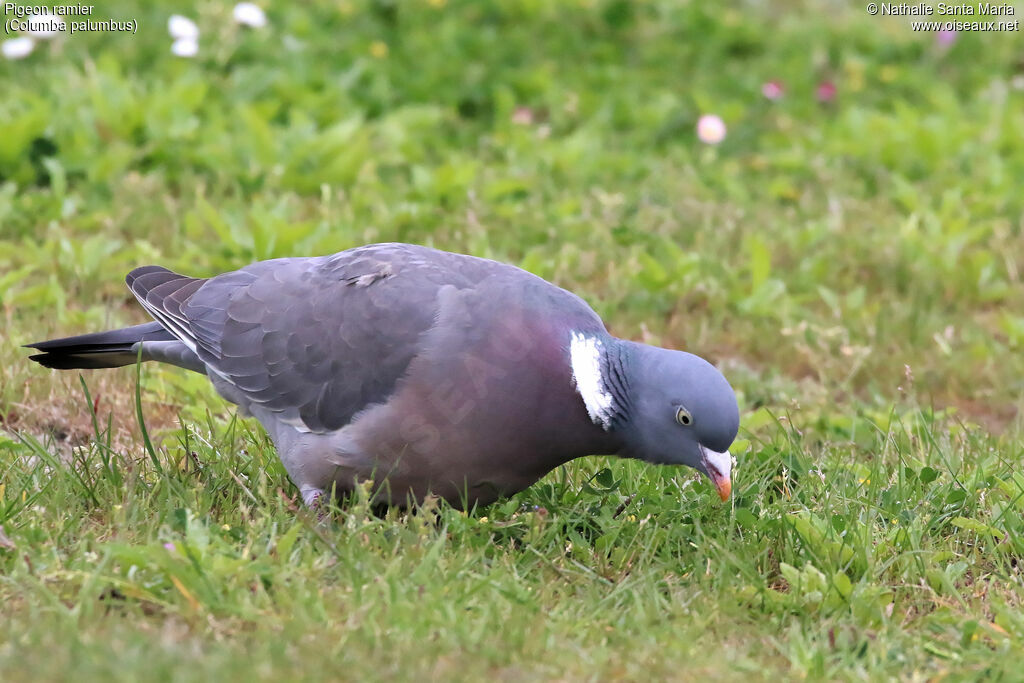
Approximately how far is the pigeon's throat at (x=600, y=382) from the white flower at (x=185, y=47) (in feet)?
14.0

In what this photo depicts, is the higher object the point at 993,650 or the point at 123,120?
the point at 123,120

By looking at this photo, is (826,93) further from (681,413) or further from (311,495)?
(311,495)

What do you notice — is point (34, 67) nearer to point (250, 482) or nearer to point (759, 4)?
point (250, 482)

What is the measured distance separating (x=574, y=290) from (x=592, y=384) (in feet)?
7.25

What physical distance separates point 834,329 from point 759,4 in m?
4.89

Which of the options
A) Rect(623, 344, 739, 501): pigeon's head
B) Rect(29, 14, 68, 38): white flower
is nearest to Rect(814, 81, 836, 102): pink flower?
Rect(29, 14, 68, 38): white flower

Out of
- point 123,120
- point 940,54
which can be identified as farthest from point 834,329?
point 940,54

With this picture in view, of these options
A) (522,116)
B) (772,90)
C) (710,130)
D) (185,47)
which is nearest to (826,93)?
(772,90)

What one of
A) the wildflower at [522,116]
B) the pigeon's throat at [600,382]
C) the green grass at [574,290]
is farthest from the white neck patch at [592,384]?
the wildflower at [522,116]

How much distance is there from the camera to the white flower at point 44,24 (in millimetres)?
6980

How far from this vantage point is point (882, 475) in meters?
3.98

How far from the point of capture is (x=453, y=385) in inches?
137

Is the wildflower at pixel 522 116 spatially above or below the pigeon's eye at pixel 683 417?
above

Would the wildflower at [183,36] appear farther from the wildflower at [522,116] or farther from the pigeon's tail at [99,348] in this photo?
the pigeon's tail at [99,348]
